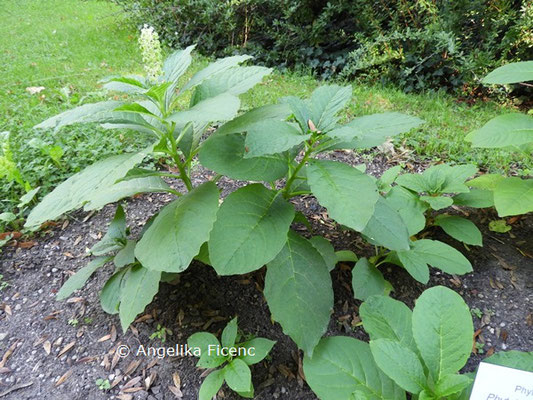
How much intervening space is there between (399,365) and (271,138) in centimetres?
79

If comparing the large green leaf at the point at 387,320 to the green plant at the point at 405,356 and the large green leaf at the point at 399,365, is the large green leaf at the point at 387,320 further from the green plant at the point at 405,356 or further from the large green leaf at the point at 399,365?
the large green leaf at the point at 399,365

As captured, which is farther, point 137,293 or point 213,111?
point 137,293

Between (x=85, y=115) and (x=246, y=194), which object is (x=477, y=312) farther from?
(x=85, y=115)

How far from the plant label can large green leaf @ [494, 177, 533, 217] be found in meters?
0.98

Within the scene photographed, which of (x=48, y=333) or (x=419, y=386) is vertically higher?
(x=419, y=386)

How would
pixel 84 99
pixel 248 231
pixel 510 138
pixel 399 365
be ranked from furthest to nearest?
pixel 84 99, pixel 510 138, pixel 248 231, pixel 399 365

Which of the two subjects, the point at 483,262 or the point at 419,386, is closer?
the point at 419,386

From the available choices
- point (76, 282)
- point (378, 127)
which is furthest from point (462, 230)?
point (76, 282)

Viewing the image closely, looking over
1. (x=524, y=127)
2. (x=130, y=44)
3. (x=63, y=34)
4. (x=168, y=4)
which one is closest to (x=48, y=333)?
(x=524, y=127)

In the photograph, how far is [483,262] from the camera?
6.34 feet

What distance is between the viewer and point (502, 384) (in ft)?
3.02

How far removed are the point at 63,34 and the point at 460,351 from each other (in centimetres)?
819

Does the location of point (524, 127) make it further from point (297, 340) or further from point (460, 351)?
point (297, 340)

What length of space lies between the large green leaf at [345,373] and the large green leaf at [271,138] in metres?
0.70
